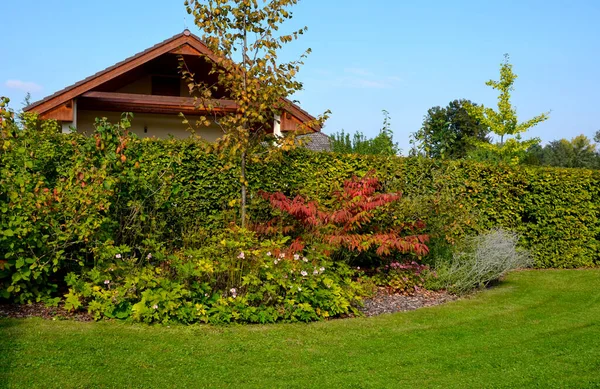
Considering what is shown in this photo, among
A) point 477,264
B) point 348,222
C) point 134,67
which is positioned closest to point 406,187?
point 477,264

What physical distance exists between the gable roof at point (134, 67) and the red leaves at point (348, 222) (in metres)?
5.41

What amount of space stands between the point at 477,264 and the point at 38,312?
7.12 metres

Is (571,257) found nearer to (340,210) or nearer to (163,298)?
(340,210)

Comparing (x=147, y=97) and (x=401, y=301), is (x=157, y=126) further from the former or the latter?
(x=401, y=301)

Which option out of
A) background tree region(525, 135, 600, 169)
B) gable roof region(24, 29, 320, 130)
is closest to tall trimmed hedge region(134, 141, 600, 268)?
gable roof region(24, 29, 320, 130)

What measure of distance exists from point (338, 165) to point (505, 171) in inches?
173

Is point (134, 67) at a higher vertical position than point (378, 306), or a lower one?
higher

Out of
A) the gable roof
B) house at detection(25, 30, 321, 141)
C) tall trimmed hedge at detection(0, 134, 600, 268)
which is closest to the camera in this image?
tall trimmed hedge at detection(0, 134, 600, 268)

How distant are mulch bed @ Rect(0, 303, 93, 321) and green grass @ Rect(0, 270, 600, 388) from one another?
337mm

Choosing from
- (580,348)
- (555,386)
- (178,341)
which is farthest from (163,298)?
(580,348)

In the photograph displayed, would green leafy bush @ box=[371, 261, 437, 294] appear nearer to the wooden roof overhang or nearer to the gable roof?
the gable roof

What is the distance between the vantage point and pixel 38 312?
7.57 m

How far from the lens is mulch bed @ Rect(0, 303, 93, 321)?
738 centimetres

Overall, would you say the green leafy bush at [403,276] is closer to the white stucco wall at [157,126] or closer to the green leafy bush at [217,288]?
the green leafy bush at [217,288]
